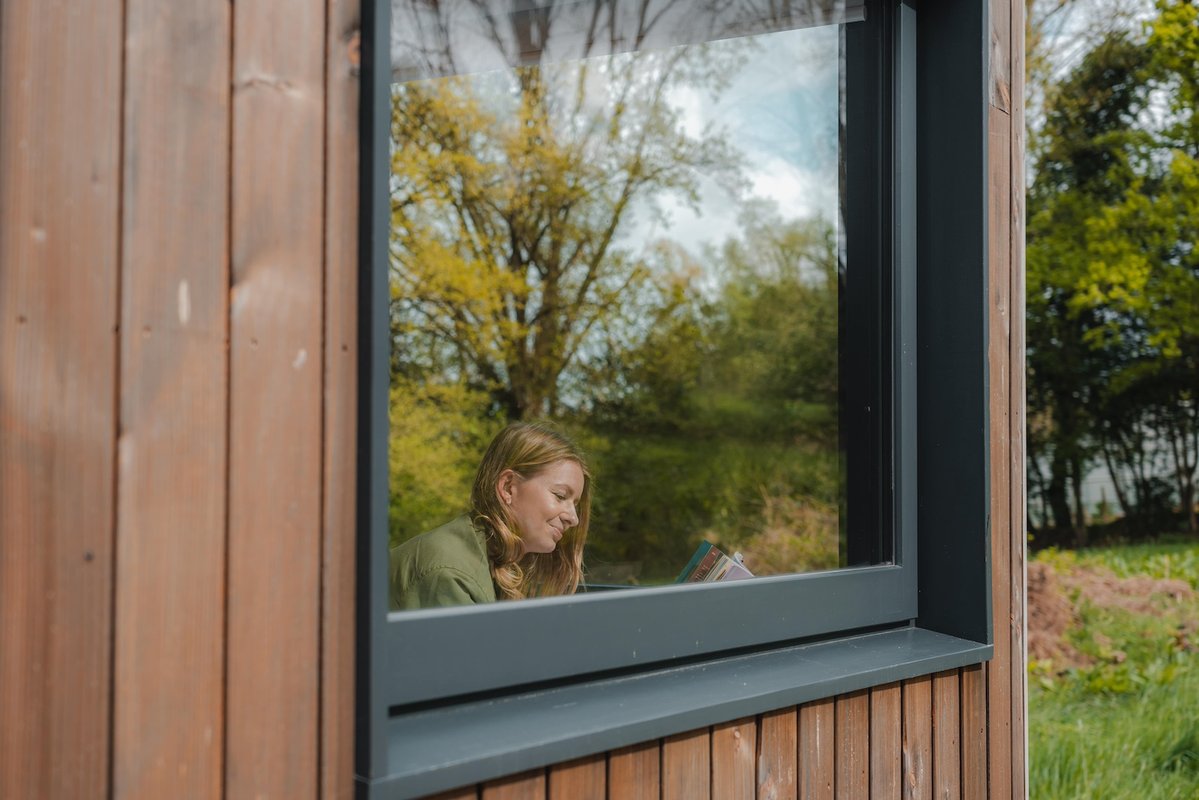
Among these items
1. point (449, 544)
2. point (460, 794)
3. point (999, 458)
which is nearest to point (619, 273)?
point (449, 544)

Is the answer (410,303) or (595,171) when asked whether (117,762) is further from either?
(595,171)

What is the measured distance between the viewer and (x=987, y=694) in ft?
5.81

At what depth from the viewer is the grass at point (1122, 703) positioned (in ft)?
12.0

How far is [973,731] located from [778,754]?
0.53 m

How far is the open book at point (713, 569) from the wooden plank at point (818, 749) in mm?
258

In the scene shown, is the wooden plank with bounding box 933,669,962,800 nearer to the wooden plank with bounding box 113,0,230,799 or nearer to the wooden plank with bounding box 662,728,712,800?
the wooden plank with bounding box 662,728,712,800

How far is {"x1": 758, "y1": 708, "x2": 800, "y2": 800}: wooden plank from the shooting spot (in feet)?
4.54

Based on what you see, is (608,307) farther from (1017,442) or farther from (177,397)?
(177,397)

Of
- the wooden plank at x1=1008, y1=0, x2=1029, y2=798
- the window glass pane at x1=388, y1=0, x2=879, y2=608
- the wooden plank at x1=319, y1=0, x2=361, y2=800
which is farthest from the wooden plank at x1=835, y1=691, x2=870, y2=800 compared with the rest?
the window glass pane at x1=388, y1=0, x2=879, y2=608

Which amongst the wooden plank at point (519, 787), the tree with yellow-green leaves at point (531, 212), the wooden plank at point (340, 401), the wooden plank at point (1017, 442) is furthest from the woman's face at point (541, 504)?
the tree with yellow-green leaves at point (531, 212)

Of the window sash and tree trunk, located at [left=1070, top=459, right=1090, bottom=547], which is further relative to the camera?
tree trunk, located at [left=1070, top=459, right=1090, bottom=547]

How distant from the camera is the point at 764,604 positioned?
59.3 inches

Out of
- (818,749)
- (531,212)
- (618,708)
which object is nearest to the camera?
(618,708)

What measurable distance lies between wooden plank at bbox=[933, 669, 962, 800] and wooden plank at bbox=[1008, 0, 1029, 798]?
0.20 m
